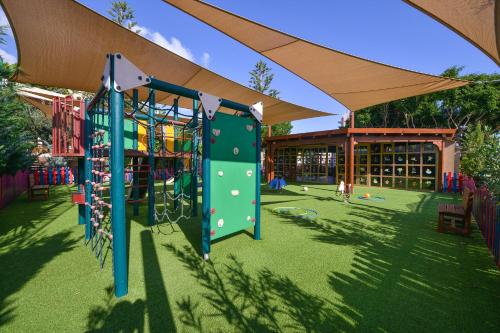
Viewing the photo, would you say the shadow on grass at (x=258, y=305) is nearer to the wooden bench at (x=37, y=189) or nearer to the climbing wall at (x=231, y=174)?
the climbing wall at (x=231, y=174)

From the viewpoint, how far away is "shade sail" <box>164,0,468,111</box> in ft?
13.5

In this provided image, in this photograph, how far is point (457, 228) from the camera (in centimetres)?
491

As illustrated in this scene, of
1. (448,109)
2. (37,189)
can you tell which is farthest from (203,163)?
(448,109)

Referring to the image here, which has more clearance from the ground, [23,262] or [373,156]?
[373,156]

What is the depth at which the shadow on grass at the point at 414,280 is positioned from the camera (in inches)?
91.2

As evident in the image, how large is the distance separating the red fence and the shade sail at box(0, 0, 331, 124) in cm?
368

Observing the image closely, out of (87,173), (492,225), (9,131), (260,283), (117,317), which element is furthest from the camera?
(9,131)

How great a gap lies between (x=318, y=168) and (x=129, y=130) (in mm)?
12443

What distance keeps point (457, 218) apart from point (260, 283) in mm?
4721

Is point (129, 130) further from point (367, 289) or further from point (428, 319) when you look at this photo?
point (428, 319)

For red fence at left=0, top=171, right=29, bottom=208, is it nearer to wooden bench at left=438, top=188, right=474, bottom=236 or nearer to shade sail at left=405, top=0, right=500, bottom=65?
shade sail at left=405, top=0, right=500, bottom=65

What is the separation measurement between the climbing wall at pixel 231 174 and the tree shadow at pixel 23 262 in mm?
2329

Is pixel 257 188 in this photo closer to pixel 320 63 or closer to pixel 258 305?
pixel 258 305

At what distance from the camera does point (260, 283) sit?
2975 mm
